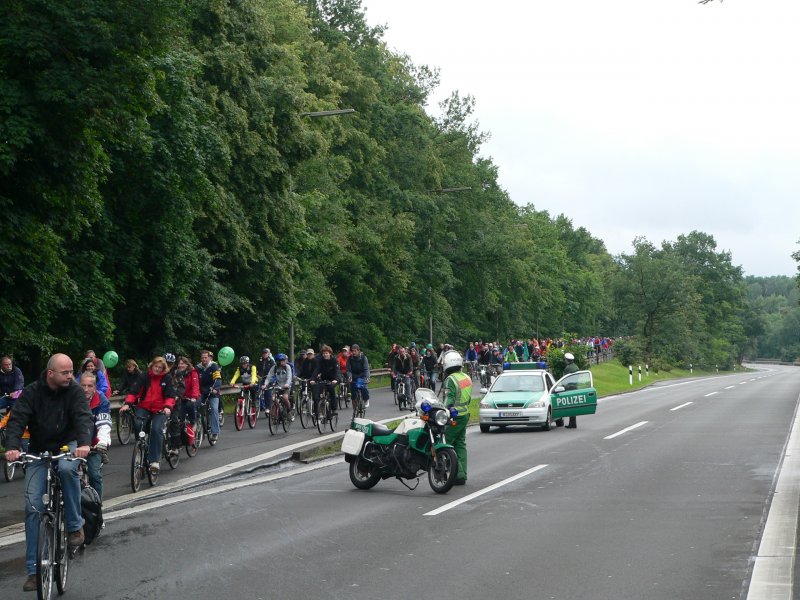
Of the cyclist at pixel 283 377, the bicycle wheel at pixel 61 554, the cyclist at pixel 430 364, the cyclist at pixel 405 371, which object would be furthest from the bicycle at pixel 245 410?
the bicycle wheel at pixel 61 554

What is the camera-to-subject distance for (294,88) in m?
34.8

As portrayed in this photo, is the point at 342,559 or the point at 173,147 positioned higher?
the point at 173,147

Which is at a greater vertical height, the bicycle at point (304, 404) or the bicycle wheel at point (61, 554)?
the bicycle at point (304, 404)

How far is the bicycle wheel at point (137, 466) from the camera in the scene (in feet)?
48.5

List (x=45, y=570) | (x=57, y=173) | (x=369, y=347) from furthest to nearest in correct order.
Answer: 1. (x=369, y=347)
2. (x=57, y=173)
3. (x=45, y=570)

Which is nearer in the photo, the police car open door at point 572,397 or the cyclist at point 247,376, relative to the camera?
the cyclist at point 247,376

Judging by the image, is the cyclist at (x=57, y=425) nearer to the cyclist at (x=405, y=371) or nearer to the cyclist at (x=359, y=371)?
the cyclist at (x=359, y=371)

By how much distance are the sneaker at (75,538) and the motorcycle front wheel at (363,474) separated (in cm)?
666

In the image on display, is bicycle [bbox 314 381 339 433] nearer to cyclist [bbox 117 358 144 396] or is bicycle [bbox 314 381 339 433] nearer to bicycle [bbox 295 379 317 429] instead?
bicycle [bbox 295 379 317 429]

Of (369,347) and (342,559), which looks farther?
(369,347)

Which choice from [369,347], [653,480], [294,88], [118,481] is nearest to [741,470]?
[653,480]

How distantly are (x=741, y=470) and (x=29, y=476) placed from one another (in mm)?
11759

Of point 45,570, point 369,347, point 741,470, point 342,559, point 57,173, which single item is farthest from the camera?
point 369,347

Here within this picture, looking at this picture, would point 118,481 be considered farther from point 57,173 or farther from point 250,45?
point 250,45
